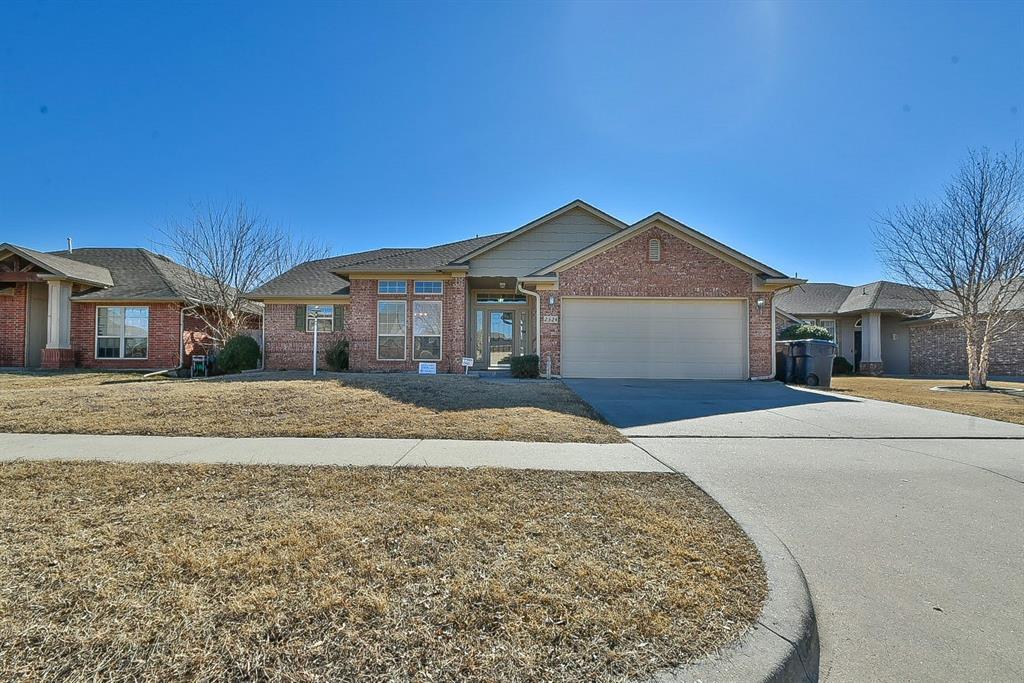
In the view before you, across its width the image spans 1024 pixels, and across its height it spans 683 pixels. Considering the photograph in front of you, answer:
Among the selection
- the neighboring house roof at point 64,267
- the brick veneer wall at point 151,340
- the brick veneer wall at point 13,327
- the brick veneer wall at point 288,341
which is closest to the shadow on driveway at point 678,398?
the brick veneer wall at point 288,341

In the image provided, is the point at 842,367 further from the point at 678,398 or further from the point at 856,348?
the point at 678,398

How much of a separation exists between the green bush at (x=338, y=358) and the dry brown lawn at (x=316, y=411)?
5520mm

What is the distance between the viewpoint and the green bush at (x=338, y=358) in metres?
16.2

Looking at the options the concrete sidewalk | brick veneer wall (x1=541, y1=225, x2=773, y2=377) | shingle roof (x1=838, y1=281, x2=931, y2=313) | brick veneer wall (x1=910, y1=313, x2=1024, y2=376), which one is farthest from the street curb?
brick veneer wall (x1=910, y1=313, x2=1024, y2=376)

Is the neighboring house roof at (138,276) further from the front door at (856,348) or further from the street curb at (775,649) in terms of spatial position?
the front door at (856,348)

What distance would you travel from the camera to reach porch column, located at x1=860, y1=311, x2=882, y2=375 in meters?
22.8

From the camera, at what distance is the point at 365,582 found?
261 centimetres

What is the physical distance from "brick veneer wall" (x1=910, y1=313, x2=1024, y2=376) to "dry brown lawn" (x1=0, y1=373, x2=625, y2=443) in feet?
73.0

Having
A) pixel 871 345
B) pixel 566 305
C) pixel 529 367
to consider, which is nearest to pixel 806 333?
pixel 871 345

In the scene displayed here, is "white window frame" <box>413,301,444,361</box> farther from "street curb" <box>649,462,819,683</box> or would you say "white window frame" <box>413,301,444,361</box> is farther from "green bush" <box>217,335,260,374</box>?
"street curb" <box>649,462,819,683</box>

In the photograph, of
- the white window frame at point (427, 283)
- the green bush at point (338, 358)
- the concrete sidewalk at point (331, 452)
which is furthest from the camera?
the green bush at point (338, 358)

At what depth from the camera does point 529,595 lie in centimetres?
249

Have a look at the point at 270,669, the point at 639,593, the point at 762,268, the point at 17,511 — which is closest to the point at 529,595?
the point at 639,593

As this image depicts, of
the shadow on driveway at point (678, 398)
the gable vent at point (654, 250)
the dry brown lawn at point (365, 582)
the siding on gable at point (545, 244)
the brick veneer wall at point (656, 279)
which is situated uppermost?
the siding on gable at point (545, 244)
